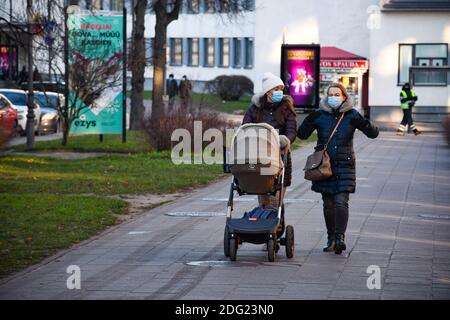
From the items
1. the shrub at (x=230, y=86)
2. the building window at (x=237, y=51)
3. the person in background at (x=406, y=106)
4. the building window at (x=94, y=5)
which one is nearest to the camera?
the building window at (x=94, y=5)

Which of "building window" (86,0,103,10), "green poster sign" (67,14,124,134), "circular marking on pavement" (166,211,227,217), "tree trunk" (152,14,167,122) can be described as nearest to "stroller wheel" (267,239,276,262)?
"circular marking on pavement" (166,211,227,217)

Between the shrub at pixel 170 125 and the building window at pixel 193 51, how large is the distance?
164 feet

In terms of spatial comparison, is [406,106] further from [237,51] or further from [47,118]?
[237,51]

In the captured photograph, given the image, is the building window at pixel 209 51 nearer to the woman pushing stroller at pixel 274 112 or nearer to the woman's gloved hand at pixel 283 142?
the woman pushing stroller at pixel 274 112

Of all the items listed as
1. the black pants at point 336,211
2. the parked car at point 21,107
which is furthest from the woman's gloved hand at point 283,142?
the parked car at point 21,107

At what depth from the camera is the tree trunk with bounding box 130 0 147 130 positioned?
33281mm

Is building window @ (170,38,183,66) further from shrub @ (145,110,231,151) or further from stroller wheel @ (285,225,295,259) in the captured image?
stroller wheel @ (285,225,295,259)

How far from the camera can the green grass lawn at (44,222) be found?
12.1 meters

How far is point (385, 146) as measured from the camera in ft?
105

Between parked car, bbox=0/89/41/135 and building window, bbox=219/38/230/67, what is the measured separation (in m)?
37.8

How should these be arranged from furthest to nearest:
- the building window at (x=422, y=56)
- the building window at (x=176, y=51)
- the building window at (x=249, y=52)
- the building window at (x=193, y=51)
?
the building window at (x=176, y=51), the building window at (x=193, y=51), the building window at (x=249, y=52), the building window at (x=422, y=56)

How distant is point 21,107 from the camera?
1455 inches

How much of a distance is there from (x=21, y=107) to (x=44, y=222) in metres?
23.1
